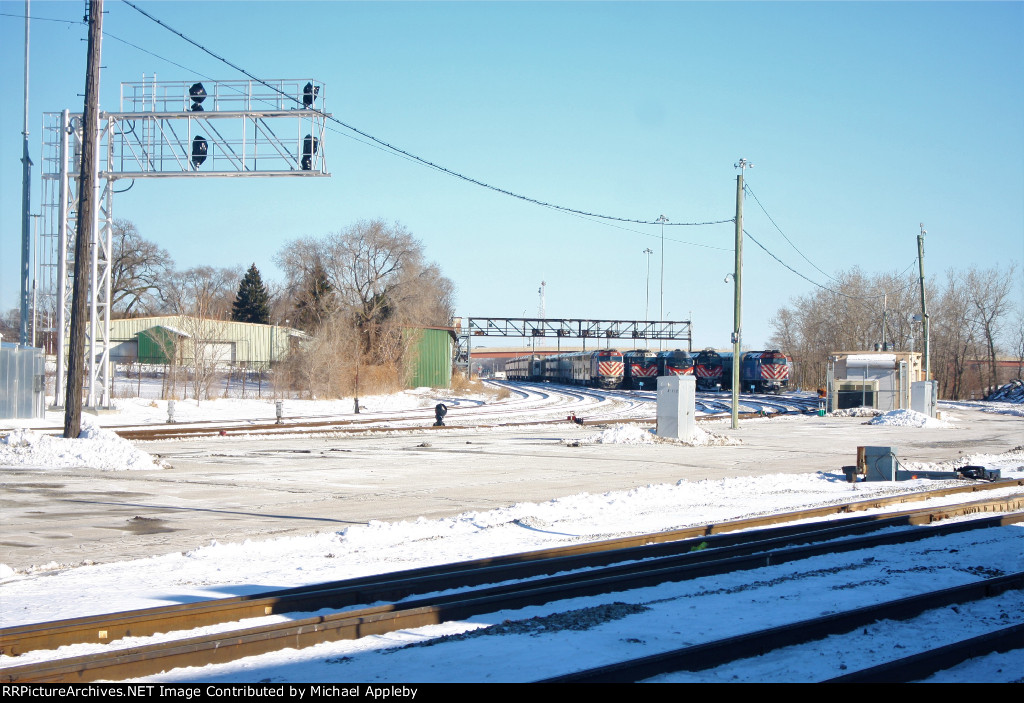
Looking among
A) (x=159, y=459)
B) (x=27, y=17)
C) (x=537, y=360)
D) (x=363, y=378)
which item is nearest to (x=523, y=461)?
(x=159, y=459)

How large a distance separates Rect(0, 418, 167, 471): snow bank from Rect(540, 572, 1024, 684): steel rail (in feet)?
48.0

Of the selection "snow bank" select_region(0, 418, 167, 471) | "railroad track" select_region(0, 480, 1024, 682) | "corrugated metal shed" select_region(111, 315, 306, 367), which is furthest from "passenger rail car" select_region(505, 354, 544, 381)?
"railroad track" select_region(0, 480, 1024, 682)

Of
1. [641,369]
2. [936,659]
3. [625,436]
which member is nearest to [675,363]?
[641,369]

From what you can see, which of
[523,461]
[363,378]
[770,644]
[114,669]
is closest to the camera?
[114,669]

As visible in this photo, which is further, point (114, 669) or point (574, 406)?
point (574, 406)

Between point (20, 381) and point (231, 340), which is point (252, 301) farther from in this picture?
point (20, 381)

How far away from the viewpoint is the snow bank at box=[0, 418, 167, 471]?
690 inches

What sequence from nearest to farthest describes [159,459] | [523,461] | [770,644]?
1. [770,644]
2. [159,459]
3. [523,461]

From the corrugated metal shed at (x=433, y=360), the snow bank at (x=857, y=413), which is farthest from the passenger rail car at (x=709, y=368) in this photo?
the snow bank at (x=857, y=413)

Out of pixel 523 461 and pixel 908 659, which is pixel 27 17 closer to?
pixel 523 461

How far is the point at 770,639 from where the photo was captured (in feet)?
19.9

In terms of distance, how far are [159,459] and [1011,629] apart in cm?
1673

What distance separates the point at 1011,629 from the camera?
6.22 meters

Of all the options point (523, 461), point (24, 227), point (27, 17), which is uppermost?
point (27, 17)
